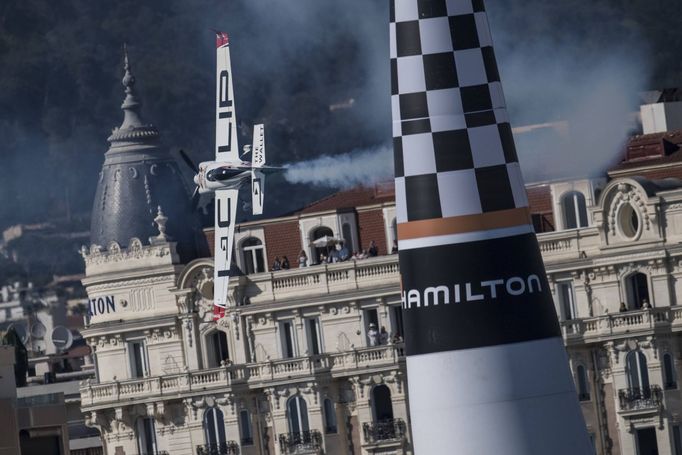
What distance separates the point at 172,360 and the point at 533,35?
1278 inches

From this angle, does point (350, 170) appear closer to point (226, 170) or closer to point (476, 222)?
point (226, 170)

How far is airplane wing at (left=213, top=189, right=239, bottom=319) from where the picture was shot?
2992 inches

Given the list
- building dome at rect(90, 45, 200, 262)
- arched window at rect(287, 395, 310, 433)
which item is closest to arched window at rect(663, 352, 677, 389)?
arched window at rect(287, 395, 310, 433)

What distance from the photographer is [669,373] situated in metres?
82.3

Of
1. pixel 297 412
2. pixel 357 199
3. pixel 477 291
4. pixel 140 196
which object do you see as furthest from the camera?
pixel 140 196

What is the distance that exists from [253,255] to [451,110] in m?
71.9

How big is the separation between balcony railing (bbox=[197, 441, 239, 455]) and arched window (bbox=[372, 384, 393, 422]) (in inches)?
204

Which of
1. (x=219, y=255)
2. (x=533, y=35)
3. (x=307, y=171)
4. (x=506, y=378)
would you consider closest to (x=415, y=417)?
(x=506, y=378)

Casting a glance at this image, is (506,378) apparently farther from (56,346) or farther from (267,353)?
(56,346)

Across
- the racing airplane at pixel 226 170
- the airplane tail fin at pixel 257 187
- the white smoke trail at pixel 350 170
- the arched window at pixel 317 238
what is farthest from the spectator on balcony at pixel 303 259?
the airplane tail fin at pixel 257 187

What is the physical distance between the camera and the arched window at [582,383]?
83500 millimetres

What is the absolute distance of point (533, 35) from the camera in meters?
116

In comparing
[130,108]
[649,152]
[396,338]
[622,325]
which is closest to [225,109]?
[396,338]

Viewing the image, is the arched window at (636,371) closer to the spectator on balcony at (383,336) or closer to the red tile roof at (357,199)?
the spectator on balcony at (383,336)
